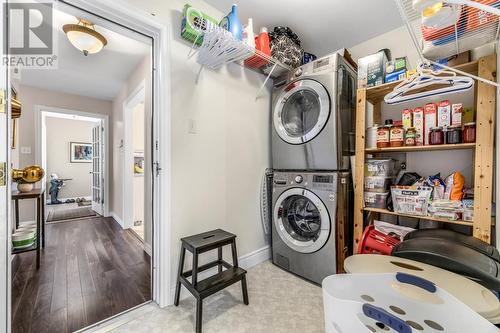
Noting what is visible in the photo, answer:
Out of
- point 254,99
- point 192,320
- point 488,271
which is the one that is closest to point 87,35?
point 254,99

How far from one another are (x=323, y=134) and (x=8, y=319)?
7.06 feet

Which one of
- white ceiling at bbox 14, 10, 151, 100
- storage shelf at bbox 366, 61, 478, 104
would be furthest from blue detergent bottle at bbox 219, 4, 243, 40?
storage shelf at bbox 366, 61, 478, 104

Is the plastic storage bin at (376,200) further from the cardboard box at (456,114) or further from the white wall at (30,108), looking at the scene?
the white wall at (30,108)

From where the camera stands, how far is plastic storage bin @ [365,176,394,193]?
1.65 meters

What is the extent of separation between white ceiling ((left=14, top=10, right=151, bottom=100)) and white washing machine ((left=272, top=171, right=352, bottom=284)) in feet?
5.99

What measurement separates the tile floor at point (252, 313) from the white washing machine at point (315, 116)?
3.36 feet

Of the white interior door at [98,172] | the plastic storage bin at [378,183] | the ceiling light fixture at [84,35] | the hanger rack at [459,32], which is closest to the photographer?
the hanger rack at [459,32]

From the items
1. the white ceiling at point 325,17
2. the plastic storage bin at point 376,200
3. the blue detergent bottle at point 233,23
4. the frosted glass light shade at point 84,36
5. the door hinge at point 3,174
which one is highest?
the white ceiling at point 325,17

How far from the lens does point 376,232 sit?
5.24 ft

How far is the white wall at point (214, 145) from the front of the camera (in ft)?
5.21

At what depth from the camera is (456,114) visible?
1.40 metres

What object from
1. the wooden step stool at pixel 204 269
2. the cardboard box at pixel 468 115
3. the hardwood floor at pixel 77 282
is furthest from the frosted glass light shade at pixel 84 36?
the cardboard box at pixel 468 115

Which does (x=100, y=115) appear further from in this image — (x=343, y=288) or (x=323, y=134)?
(x=343, y=288)

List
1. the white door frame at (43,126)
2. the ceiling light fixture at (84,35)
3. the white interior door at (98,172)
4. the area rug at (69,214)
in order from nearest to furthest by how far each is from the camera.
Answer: the ceiling light fixture at (84,35) → the white door frame at (43,126) → the area rug at (69,214) → the white interior door at (98,172)
